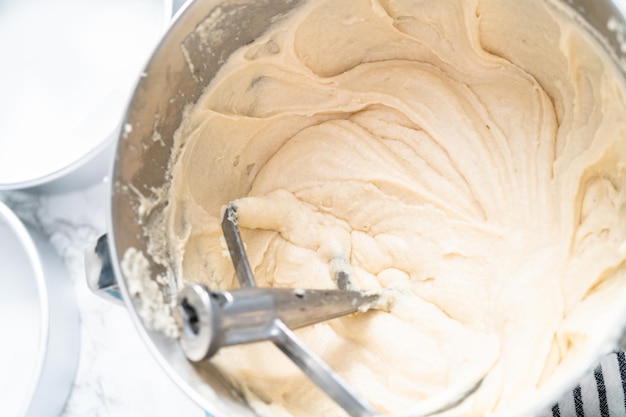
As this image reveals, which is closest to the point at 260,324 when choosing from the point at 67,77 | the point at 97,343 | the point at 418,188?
the point at 418,188

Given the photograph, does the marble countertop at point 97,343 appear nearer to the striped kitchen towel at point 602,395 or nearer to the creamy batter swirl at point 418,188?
the creamy batter swirl at point 418,188

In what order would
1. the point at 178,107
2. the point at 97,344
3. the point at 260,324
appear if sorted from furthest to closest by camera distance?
the point at 97,344 < the point at 178,107 < the point at 260,324

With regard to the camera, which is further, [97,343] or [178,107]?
[97,343]

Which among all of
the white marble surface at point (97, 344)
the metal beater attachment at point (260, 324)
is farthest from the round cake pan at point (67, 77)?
the metal beater attachment at point (260, 324)

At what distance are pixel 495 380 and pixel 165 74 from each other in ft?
1.57

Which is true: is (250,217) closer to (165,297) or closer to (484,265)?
(165,297)

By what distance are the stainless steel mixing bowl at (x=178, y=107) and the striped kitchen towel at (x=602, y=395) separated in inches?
13.7

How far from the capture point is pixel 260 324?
2.01 ft

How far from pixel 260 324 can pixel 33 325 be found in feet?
1.91

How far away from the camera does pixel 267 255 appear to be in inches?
34.2

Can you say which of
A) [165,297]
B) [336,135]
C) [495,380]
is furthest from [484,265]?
[165,297]

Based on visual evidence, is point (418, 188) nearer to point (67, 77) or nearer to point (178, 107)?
point (178, 107)

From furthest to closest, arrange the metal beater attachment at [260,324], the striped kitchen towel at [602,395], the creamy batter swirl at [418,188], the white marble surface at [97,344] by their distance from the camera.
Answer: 1. the white marble surface at [97,344]
2. the striped kitchen towel at [602,395]
3. the creamy batter swirl at [418,188]
4. the metal beater attachment at [260,324]

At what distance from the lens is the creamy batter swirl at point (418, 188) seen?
2.34 feet
